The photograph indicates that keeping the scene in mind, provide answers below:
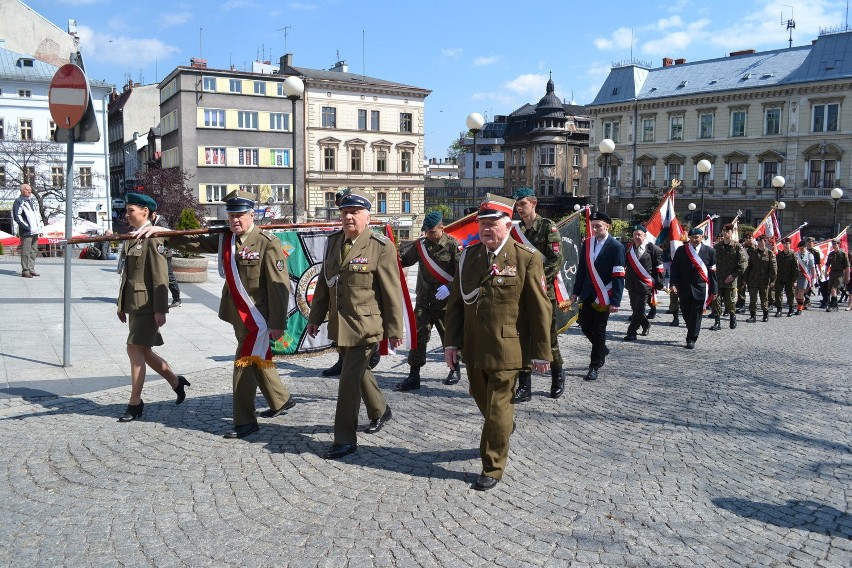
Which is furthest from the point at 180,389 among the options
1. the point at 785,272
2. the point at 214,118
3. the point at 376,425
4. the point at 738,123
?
the point at 738,123

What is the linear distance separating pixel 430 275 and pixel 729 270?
896 centimetres

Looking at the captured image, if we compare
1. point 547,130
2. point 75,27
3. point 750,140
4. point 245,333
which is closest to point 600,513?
point 245,333

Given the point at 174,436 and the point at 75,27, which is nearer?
the point at 174,436

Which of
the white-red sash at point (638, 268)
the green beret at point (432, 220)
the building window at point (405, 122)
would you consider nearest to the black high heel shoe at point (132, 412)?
the green beret at point (432, 220)

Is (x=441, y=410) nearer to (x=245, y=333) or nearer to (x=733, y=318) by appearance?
(x=245, y=333)

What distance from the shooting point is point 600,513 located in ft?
16.7

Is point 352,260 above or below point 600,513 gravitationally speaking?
above

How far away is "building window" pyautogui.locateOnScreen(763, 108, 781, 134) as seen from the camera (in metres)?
61.5

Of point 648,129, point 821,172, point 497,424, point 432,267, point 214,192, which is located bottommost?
point 497,424

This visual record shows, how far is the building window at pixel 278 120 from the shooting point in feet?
204

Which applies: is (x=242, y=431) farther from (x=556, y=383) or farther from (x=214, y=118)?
(x=214, y=118)

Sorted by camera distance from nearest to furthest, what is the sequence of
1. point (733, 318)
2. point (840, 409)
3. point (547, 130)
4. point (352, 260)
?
point (352, 260) < point (840, 409) < point (733, 318) < point (547, 130)

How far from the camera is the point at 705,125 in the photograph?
6656 centimetres

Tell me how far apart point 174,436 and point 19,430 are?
1.39 m
